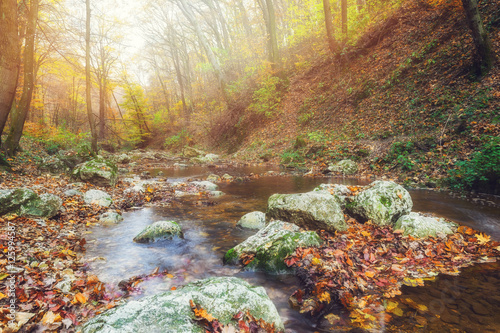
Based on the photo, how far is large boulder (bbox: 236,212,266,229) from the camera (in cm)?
568

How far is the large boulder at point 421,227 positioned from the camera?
4.39m

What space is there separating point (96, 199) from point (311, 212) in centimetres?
621

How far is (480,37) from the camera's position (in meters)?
8.99

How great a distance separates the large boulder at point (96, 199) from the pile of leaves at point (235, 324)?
6162 millimetres

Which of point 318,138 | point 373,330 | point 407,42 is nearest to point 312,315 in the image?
point 373,330

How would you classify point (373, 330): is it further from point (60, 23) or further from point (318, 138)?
point (60, 23)

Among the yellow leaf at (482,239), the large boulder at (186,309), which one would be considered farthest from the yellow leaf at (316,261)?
the yellow leaf at (482,239)

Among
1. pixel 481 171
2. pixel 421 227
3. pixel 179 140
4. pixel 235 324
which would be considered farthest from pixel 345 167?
pixel 179 140

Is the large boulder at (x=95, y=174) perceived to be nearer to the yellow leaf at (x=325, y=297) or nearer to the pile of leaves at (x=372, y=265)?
the pile of leaves at (x=372, y=265)

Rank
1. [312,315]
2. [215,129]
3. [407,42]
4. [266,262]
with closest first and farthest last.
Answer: [312,315] → [266,262] → [407,42] → [215,129]

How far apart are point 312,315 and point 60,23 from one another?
587 inches

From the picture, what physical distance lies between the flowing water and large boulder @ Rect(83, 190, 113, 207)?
3.48ft

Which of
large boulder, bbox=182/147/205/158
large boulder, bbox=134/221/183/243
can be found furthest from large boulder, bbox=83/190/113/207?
large boulder, bbox=182/147/205/158

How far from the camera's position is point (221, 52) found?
86.8ft
